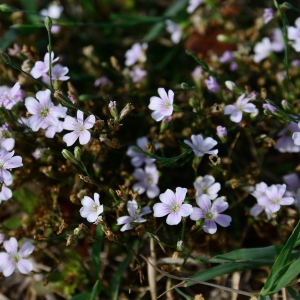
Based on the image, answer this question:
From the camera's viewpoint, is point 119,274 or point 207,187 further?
point 119,274

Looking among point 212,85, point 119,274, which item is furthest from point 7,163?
point 212,85

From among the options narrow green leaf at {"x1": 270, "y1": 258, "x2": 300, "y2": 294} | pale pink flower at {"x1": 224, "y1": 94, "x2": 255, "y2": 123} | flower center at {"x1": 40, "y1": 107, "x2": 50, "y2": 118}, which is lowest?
narrow green leaf at {"x1": 270, "y1": 258, "x2": 300, "y2": 294}

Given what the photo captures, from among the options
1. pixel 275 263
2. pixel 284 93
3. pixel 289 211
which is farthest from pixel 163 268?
pixel 284 93

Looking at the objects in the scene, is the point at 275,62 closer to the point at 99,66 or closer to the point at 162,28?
the point at 162,28

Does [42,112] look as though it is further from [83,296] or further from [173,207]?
[83,296]

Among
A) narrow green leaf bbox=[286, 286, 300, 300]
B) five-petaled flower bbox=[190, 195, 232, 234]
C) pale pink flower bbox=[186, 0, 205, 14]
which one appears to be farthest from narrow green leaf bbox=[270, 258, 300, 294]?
pale pink flower bbox=[186, 0, 205, 14]

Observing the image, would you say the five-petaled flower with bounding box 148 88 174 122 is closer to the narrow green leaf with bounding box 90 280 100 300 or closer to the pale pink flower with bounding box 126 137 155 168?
the pale pink flower with bounding box 126 137 155 168

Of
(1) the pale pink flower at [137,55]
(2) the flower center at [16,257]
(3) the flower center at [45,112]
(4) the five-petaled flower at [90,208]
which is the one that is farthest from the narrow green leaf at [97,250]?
(1) the pale pink flower at [137,55]
